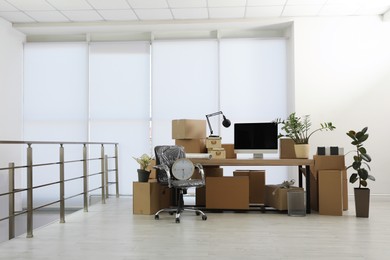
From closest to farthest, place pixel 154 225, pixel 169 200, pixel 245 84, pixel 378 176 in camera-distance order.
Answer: pixel 154 225 → pixel 169 200 → pixel 378 176 → pixel 245 84

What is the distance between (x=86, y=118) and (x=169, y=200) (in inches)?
89.9

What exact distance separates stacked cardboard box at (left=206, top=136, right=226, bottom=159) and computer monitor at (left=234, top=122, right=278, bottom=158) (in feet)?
0.67

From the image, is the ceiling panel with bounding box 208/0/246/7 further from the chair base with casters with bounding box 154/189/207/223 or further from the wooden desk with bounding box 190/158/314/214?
the chair base with casters with bounding box 154/189/207/223

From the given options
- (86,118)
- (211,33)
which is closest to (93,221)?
(86,118)

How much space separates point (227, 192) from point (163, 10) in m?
2.78

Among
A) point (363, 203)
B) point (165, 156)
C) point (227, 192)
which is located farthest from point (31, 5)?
point (363, 203)

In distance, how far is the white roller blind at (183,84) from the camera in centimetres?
626

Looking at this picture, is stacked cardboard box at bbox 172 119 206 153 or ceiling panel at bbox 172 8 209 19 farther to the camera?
ceiling panel at bbox 172 8 209 19

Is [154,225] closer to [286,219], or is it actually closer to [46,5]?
[286,219]

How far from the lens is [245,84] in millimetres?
6215

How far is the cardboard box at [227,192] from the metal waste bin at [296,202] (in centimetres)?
50

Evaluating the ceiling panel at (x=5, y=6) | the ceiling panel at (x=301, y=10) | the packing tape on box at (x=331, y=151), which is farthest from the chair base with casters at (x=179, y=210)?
the ceiling panel at (x=5, y=6)

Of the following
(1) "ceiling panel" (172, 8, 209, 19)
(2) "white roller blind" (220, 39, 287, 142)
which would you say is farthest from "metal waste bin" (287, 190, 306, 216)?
(1) "ceiling panel" (172, 8, 209, 19)

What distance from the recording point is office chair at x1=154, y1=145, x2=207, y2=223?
4.12 m
